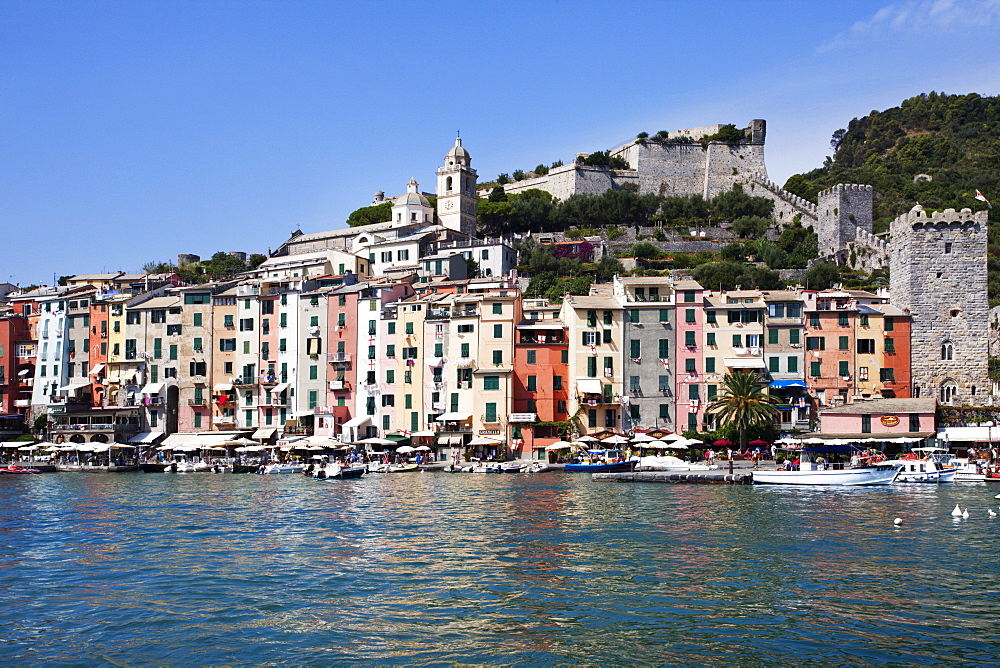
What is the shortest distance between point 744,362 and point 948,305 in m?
13.2

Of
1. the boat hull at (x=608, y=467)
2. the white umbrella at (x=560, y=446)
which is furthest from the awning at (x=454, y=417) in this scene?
the boat hull at (x=608, y=467)

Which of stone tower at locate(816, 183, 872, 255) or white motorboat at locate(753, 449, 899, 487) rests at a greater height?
stone tower at locate(816, 183, 872, 255)

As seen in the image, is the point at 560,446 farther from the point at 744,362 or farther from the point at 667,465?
the point at 744,362

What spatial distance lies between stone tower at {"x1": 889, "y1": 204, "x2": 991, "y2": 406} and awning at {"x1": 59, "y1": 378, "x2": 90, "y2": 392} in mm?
58641

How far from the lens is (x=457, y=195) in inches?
4390

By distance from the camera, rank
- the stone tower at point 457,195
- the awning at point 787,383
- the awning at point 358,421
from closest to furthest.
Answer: the awning at point 787,383 < the awning at point 358,421 < the stone tower at point 457,195

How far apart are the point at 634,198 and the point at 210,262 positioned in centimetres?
4966

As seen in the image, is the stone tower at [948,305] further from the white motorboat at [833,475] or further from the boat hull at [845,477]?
the boat hull at [845,477]

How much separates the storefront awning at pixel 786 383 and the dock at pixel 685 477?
11278 millimetres

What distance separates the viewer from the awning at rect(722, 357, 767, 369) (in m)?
59.2

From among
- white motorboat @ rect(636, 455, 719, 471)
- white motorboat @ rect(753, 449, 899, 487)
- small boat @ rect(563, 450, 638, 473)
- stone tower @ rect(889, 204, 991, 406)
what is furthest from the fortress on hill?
small boat @ rect(563, 450, 638, 473)

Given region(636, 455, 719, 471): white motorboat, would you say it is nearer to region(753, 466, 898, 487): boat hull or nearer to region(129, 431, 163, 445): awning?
region(753, 466, 898, 487): boat hull

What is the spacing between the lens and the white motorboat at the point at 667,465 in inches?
2052

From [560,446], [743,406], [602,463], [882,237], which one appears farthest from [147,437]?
[882,237]
